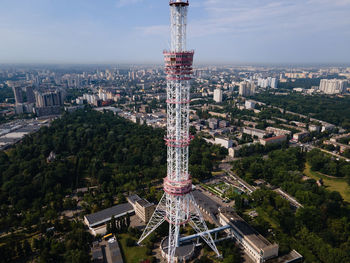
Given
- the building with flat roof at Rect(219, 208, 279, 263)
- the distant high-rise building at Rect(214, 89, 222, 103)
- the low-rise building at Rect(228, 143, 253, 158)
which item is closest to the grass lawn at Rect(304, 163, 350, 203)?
the low-rise building at Rect(228, 143, 253, 158)

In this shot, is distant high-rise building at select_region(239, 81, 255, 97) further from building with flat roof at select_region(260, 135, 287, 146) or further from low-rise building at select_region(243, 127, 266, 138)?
building with flat roof at select_region(260, 135, 287, 146)

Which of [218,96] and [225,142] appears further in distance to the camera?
[218,96]

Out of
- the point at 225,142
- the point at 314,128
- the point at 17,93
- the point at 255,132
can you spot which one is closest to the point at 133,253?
the point at 225,142

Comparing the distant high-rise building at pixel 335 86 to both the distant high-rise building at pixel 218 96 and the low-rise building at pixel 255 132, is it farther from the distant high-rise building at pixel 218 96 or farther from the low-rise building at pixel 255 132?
the low-rise building at pixel 255 132

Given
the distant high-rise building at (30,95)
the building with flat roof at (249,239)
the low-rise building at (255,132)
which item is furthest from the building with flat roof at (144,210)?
the distant high-rise building at (30,95)

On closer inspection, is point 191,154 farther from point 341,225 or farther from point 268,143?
point 341,225

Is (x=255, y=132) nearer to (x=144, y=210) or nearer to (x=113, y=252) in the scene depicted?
(x=144, y=210)

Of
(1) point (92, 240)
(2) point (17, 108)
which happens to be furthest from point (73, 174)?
(2) point (17, 108)
